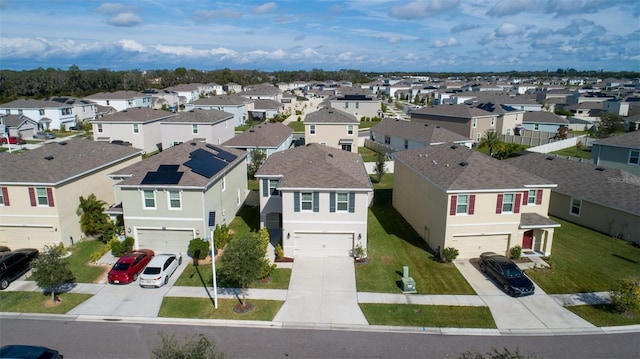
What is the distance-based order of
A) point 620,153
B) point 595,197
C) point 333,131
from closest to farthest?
1. point 595,197
2. point 620,153
3. point 333,131

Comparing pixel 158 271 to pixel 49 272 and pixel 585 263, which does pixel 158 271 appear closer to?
pixel 49 272

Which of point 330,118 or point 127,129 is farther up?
point 330,118

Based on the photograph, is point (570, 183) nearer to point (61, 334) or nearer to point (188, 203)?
point (188, 203)

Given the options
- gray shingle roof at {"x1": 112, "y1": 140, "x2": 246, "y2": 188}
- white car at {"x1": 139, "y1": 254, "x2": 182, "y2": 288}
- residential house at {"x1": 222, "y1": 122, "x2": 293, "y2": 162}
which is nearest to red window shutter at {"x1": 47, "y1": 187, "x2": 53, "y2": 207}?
gray shingle roof at {"x1": 112, "y1": 140, "x2": 246, "y2": 188}

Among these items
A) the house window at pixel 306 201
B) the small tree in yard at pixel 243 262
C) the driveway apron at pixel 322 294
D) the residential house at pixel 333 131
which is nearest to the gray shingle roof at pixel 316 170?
the house window at pixel 306 201

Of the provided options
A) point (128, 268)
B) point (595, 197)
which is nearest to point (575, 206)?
point (595, 197)

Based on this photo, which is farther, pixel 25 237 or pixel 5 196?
pixel 25 237

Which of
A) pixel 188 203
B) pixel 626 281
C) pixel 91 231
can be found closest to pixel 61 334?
pixel 188 203
